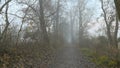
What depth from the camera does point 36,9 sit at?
2608 centimetres

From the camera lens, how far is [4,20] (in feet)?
48.1

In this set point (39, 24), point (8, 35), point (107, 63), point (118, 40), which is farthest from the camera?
point (118, 40)

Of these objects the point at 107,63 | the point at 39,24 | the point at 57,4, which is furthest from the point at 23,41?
the point at 57,4

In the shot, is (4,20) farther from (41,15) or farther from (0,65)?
(41,15)

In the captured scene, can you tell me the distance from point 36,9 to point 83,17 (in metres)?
33.3

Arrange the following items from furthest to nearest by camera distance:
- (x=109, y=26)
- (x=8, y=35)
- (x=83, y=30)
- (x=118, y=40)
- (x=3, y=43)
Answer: (x=83, y=30) → (x=109, y=26) → (x=118, y=40) → (x=8, y=35) → (x=3, y=43)

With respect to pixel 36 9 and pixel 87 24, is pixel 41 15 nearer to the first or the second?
pixel 36 9

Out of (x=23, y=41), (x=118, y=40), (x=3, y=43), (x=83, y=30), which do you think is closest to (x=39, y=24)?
(x=23, y=41)

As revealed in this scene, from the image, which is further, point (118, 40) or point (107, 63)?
point (118, 40)

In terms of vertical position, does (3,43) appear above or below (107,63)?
above

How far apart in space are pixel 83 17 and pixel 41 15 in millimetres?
33534

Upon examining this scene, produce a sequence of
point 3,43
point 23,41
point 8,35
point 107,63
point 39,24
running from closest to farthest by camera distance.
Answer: point 3,43, point 8,35, point 107,63, point 23,41, point 39,24

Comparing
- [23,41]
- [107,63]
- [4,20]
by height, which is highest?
[4,20]

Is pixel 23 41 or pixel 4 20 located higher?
pixel 4 20
